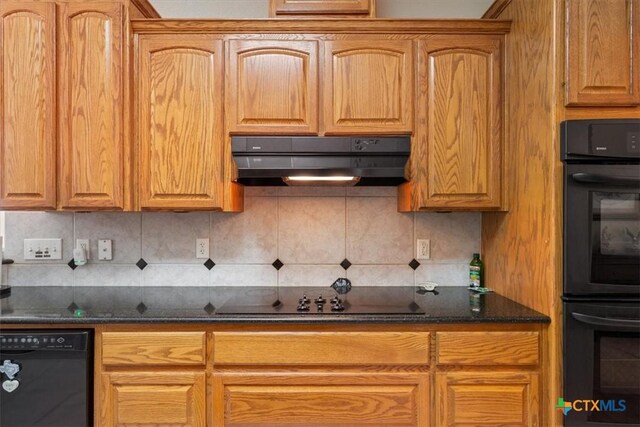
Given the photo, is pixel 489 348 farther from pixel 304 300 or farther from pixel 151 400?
pixel 151 400

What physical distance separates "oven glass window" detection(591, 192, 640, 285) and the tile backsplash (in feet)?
2.53

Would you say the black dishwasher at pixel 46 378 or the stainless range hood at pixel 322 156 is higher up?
the stainless range hood at pixel 322 156

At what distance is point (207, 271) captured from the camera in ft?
7.51

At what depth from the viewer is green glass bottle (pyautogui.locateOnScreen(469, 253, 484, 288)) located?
7.25ft

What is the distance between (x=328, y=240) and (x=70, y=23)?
5.55ft

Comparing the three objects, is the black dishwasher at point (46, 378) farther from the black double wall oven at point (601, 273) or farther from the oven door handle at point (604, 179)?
the oven door handle at point (604, 179)

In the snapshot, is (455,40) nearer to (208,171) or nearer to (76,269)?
(208,171)

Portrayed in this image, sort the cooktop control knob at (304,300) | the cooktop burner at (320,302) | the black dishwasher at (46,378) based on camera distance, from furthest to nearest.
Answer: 1. the cooktop control knob at (304,300)
2. the cooktop burner at (320,302)
3. the black dishwasher at (46,378)

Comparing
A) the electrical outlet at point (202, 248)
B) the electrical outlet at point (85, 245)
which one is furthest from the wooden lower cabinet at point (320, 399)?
the electrical outlet at point (85, 245)

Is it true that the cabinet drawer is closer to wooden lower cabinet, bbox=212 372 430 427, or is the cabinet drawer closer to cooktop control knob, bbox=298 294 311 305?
wooden lower cabinet, bbox=212 372 430 427

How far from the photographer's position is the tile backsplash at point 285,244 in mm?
2281

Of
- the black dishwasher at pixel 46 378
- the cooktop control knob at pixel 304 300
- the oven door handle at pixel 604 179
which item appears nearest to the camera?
the oven door handle at pixel 604 179

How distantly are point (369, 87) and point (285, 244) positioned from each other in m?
0.98

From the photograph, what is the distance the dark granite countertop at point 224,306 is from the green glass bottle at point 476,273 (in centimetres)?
7
